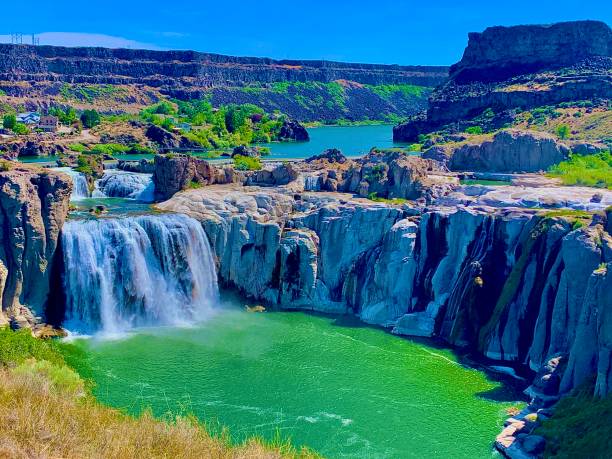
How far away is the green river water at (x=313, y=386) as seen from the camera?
2819 centimetres

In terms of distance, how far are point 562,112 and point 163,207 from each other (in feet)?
212

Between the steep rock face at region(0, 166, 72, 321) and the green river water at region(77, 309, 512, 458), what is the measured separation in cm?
424

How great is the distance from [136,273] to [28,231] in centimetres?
626

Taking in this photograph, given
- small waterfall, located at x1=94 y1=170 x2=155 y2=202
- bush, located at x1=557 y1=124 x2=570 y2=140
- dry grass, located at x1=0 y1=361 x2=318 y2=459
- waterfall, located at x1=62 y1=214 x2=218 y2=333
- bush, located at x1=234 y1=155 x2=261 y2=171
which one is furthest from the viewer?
bush, located at x1=557 y1=124 x2=570 y2=140

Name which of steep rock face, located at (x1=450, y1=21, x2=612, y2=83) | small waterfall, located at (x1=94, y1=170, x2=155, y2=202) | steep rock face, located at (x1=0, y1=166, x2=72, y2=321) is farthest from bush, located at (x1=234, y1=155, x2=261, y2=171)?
steep rock face, located at (x1=450, y1=21, x2=612, y2=83)

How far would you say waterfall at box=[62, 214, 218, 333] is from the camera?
39559mm

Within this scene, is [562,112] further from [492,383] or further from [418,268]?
[492,383]

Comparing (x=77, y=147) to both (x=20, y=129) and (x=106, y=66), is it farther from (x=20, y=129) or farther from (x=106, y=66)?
(x=106, y=66)

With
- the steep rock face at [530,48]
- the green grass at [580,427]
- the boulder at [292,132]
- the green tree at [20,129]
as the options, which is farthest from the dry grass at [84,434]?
the steep rock face at [530,48]

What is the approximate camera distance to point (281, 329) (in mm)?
39594

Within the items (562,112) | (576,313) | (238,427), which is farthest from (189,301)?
(562,112)

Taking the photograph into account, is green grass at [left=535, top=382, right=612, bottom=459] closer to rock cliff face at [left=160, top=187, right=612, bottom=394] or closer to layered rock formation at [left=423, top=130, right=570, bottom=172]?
rock cliff face at [left=160, top=187, right=612, bottom=394]

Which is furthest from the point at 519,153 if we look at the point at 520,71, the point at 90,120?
the point at 90,120

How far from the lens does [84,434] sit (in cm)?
1906
